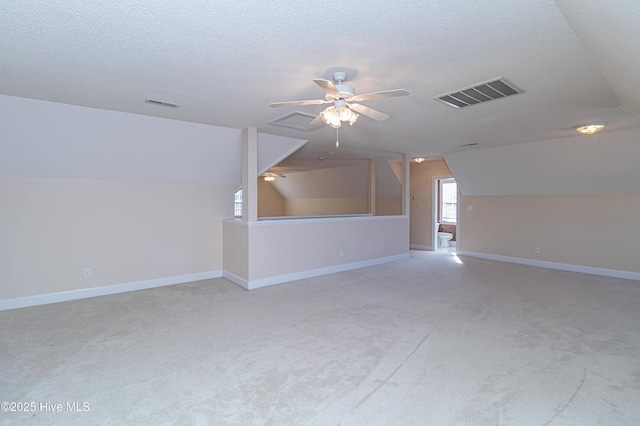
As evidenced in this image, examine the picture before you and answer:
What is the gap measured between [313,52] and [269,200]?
10157 millimetres

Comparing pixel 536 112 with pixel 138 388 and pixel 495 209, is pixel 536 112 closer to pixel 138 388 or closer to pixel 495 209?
pixel 495 209

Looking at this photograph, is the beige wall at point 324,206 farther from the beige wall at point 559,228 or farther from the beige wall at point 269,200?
the beige wall at point 559,228

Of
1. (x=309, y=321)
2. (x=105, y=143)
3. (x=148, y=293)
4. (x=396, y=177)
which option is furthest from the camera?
(x=396, y=177)

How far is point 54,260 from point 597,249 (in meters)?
8.79

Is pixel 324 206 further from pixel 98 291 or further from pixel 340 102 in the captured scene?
pixel 340 102

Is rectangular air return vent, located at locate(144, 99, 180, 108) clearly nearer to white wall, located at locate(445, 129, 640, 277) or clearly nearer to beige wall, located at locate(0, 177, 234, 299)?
beige wall, located at locate(0, 177, 234, 299)

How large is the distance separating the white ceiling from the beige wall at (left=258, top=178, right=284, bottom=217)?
811 cm

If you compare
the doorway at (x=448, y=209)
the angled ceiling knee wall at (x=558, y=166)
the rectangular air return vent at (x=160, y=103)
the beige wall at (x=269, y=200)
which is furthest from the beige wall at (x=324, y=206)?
the rectangular air return vent at (x=160, y=103)

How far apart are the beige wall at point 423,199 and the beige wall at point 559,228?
1.03 meters

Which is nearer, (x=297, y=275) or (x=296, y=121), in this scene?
(x=296, y=121)

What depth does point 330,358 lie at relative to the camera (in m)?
2.62

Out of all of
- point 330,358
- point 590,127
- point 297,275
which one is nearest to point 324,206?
point 297,275

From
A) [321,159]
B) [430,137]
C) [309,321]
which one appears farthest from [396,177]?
[309,321]

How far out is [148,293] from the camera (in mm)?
4504
